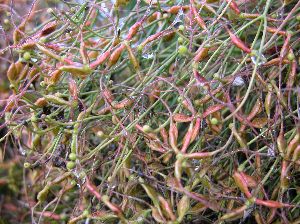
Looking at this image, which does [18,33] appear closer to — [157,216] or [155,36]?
[155,36]

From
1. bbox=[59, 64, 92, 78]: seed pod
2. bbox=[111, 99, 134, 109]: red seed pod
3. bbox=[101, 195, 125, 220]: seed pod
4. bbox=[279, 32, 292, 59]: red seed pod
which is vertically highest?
bbox=[59, 64, 92, 78]: seed pod

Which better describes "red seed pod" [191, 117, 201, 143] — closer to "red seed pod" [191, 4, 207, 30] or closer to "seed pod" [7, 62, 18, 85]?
"red seed pod" [191, 4, 207, 30]

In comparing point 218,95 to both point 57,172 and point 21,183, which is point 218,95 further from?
point 21,183

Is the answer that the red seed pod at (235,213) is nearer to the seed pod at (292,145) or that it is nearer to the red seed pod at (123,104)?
the seed pod at (292,145)

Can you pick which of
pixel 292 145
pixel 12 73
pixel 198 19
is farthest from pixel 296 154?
→ pixel 12 73

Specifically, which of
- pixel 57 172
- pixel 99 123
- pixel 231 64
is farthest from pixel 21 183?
pixel 231 64

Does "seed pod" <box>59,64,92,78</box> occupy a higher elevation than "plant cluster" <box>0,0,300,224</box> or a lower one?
higher

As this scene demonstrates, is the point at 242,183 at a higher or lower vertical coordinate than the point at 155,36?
lower

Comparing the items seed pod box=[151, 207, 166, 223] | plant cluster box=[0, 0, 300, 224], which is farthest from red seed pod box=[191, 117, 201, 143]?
seed pod box=[151, 207, 166, 223]

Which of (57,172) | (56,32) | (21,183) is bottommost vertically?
(21,183)

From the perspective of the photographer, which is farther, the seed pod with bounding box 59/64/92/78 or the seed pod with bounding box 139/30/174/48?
the seed pod with bounding box 139/30/174/48

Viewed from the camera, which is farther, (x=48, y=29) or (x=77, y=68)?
(x=48, y=29)
